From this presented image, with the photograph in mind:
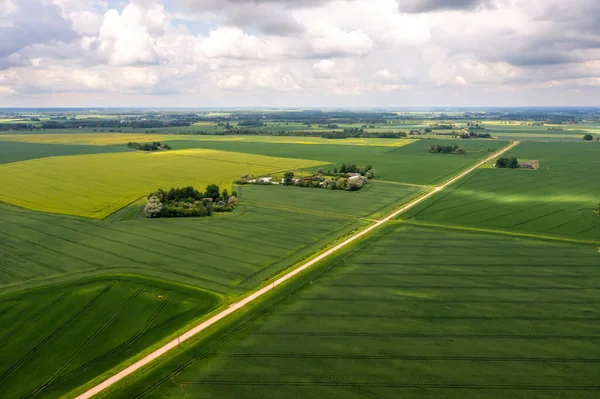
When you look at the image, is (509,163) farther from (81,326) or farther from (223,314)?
(81,326)

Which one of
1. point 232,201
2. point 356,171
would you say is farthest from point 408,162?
point 232,201

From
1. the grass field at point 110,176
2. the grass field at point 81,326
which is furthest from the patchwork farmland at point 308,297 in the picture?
the grass field at point 110,176

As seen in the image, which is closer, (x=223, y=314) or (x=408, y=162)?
(x=223, y=314)

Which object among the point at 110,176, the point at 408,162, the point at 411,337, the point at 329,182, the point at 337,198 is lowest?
the point at 411,337

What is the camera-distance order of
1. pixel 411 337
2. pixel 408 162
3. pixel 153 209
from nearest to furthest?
pixel 411 337 → pixel 153 209 → pixel 408 162

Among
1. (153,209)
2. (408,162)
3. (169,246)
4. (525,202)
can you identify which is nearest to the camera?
(169,246)

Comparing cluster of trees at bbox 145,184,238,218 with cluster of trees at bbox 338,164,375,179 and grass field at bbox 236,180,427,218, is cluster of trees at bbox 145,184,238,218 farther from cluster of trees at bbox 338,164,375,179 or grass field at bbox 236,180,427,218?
cluster of trees at bbox 338,164,375,179

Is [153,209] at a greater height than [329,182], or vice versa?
[329,182]
